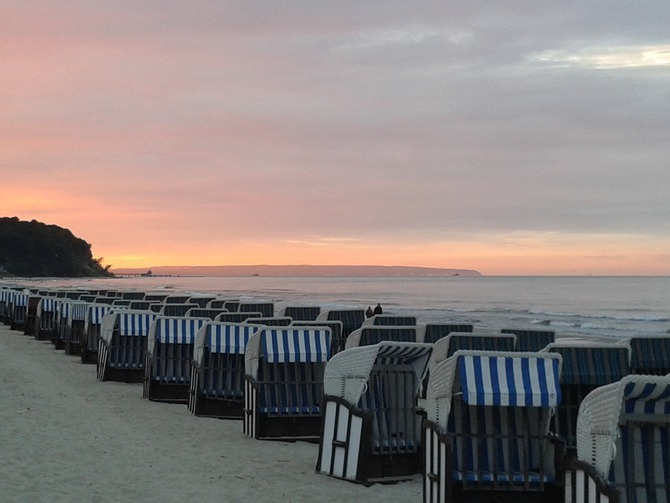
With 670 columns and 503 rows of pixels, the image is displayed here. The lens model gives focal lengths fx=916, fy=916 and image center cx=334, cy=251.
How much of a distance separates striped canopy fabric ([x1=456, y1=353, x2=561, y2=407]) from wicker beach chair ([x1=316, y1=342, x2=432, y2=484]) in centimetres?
158

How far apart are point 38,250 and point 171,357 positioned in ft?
538

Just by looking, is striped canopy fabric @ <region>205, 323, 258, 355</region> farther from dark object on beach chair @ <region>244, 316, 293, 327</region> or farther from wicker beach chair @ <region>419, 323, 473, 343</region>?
wicker beach chair @ <region>419, 323, 473, 343</region>

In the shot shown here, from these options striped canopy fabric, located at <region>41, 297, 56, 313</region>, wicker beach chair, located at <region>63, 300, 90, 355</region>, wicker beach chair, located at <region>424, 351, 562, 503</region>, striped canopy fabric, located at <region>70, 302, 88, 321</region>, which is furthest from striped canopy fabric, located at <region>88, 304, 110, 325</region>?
wicker beach chair, located at <region>424, 351, 562, 503</region>

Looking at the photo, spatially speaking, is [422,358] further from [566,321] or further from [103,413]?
[566,321]

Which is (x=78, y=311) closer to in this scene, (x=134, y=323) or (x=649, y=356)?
(x=134, y=323)

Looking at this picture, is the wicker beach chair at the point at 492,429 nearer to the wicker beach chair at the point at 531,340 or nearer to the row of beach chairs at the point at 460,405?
the row of beach chairs at the point at 460,405

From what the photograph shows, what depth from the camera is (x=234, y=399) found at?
1193 centimetres

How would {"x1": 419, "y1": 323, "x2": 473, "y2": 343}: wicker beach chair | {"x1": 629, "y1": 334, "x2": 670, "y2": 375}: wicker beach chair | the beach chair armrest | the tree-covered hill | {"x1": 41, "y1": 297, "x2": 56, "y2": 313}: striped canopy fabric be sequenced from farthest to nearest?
the tree-covered hill, {"x1": 41, "y1": 297, "x2": 56, "y2": 313}: striped canopy fabric, {"x1": 419, "y1": 323, "x2": 473, "y2": 343}: wicker beach chair, {"x1": 629, "y1": 334, "x2": 670, "y2": 375}: wicker beach chair, the beach chair armrest

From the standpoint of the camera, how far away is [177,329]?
1343 cm

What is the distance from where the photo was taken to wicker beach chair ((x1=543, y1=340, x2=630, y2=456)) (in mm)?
7934

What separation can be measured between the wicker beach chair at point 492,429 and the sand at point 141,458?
1206mm

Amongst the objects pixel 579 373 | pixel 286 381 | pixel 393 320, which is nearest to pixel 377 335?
pixel 286 381

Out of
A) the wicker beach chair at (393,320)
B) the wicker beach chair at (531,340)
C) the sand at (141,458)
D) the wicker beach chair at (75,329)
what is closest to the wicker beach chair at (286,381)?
the sand at (141,458)

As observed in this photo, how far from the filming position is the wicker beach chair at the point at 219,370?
11648 mm
